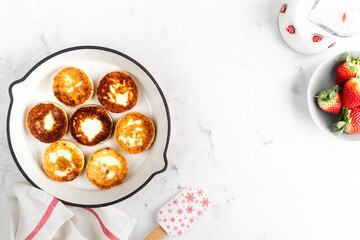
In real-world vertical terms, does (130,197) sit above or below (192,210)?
above

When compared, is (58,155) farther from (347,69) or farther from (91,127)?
(347,69)

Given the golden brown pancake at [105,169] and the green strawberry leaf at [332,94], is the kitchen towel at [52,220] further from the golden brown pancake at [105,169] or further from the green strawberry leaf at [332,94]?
the green strawberry leaf at [332,94]

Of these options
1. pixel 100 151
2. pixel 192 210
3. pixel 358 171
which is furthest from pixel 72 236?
pixel 358 171

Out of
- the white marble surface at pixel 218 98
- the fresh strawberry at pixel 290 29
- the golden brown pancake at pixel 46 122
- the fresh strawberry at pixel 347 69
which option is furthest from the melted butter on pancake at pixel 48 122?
the fresh strawberry at pixel 347 69

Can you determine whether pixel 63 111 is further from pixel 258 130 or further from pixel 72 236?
pixel 258 130

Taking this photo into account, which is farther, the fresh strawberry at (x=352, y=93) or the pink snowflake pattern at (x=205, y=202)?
the pink snowflake pattern at (x=205, y=202)

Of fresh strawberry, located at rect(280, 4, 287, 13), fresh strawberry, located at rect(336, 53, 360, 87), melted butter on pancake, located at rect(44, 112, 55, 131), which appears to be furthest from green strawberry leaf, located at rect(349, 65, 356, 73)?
melted butter on pancake, located at rect(44, 112, 55, 131)

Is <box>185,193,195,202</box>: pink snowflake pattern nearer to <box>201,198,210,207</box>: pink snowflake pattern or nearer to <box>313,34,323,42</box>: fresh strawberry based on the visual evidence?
<box>201,198,210,207</box>: pink snowflake pattern

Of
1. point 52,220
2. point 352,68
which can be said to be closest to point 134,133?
point 52,220
